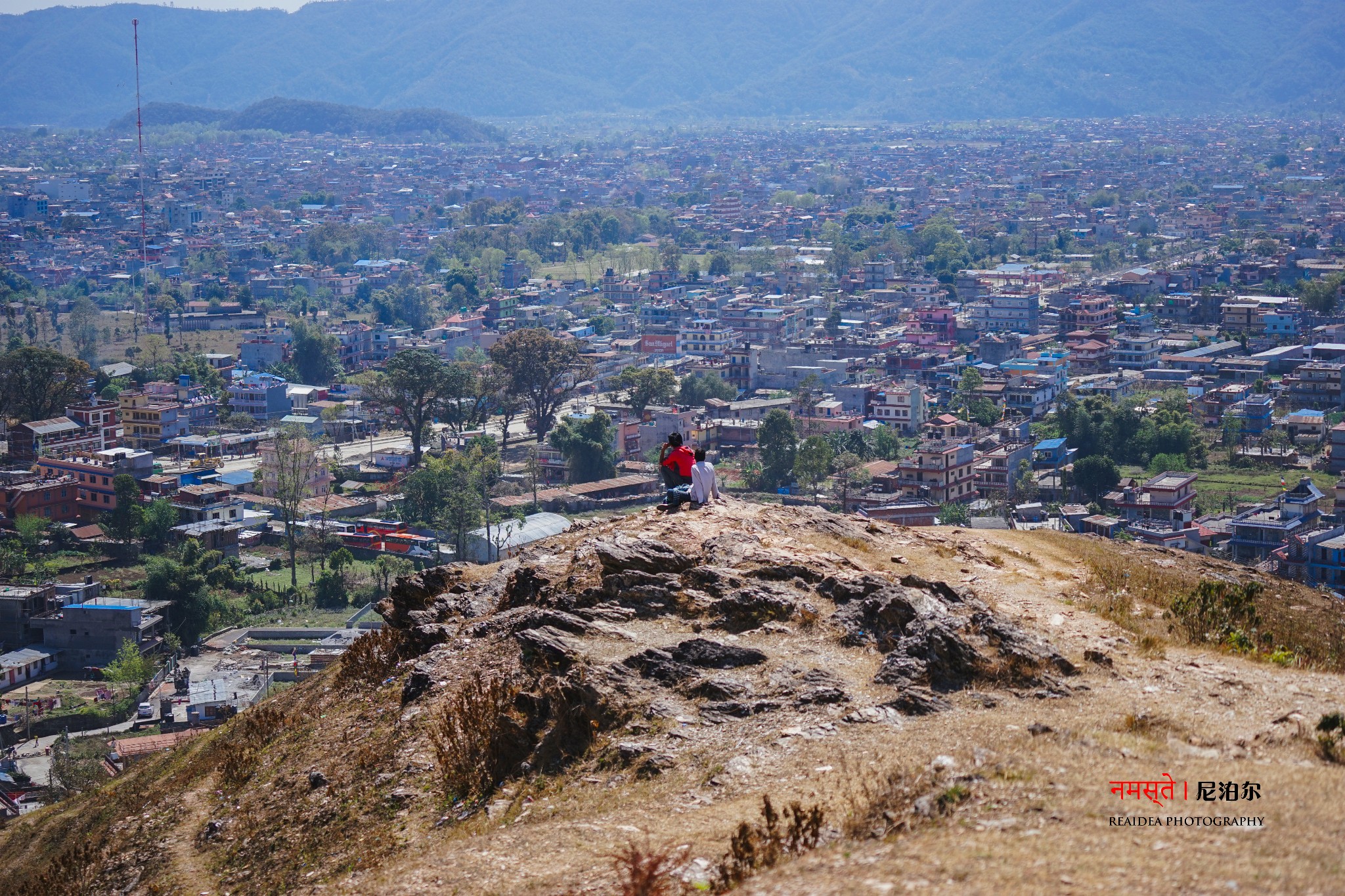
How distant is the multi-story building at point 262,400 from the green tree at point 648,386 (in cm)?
942

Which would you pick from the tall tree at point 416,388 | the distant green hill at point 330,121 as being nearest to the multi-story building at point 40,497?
the tall tree at point 416,388

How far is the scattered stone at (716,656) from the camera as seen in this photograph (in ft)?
22.0

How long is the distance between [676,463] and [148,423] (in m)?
28.6

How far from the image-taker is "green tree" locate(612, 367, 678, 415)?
→ 35.9m

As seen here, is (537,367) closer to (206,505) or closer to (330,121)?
(206,505)

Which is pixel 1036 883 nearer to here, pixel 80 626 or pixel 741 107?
pixel 80 626

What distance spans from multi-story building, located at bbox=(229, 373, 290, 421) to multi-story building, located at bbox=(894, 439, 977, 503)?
58.2 feet

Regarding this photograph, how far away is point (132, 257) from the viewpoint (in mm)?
67438

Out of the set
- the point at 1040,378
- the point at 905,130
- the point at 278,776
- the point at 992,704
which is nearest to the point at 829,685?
the point at 992,704

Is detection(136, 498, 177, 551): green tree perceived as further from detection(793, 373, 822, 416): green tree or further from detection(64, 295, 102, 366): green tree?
detection(64, 295, 102, 366): green tree

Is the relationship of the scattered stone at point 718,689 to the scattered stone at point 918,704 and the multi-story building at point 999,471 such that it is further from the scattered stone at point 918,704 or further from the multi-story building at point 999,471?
the multi-story building at point 999,471

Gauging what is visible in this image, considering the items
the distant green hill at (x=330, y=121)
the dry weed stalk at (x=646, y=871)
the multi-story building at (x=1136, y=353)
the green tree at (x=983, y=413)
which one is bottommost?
the green tree at (x=983, y=413)

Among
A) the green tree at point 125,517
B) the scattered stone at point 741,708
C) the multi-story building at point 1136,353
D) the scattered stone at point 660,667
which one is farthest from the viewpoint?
the multi-story building at point 1136,353

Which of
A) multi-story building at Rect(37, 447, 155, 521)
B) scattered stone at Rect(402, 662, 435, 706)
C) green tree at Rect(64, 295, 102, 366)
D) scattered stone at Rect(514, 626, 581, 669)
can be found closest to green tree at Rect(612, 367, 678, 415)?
multi-story building at Rect(37, 447, 155, 521)
